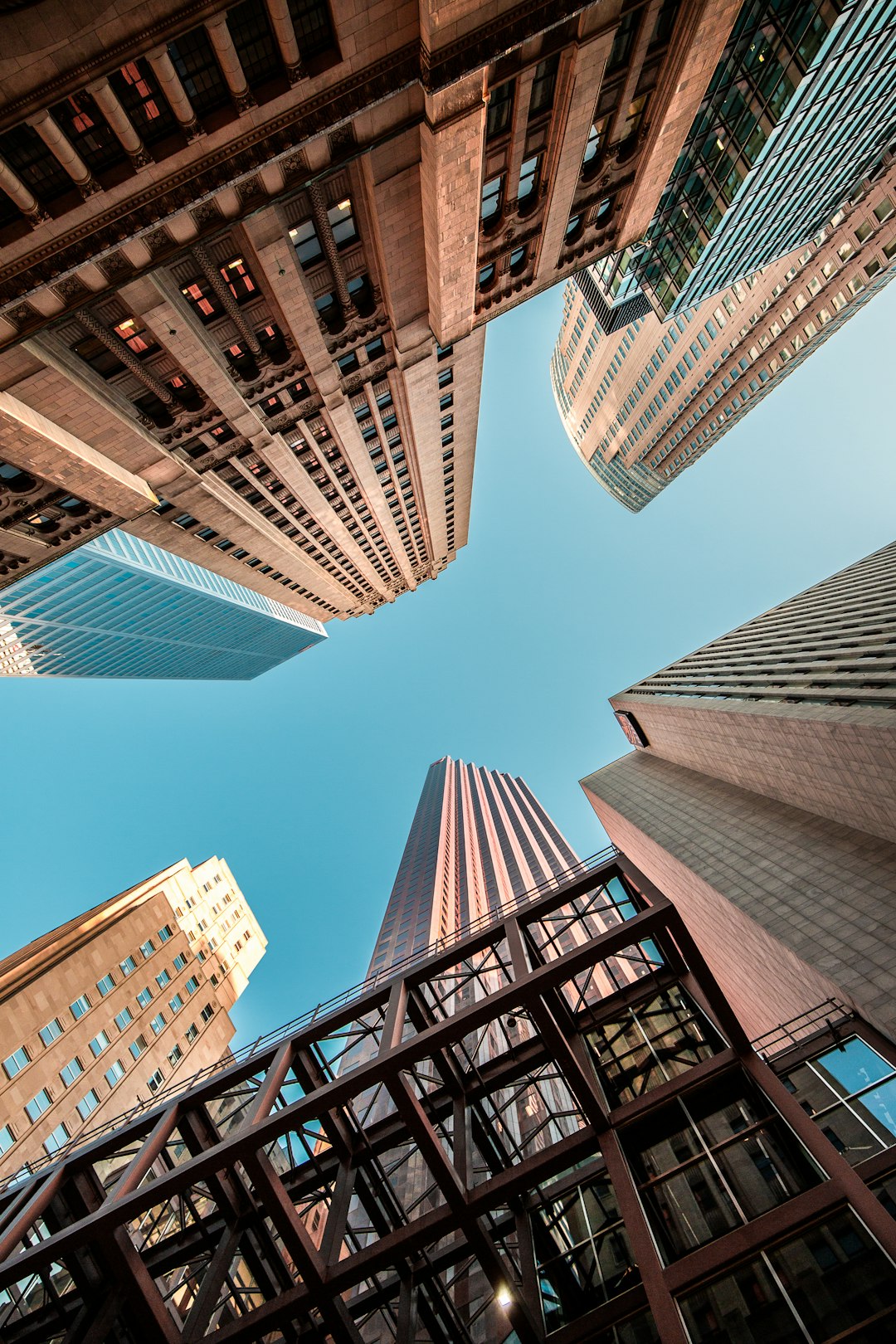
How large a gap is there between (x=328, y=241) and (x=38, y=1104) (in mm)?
47014

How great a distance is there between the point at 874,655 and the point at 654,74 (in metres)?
35.8

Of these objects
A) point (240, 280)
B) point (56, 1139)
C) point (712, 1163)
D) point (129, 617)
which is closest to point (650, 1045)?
point (712, 1163)

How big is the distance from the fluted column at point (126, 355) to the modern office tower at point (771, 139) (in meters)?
38.7

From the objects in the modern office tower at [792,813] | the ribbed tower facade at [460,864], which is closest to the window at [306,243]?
the modern office tower at [792,813]

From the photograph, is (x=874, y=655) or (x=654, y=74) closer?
(x=654, y=74)

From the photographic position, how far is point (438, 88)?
18234 millimetres

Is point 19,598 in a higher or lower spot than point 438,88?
higher

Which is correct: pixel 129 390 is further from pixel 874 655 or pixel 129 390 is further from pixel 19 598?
pixel 19 598

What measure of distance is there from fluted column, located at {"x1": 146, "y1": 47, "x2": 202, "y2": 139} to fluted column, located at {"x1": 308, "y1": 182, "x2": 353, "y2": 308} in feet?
16.5

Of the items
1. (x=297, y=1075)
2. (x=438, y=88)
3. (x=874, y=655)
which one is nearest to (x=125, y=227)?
(x=438, y=88)

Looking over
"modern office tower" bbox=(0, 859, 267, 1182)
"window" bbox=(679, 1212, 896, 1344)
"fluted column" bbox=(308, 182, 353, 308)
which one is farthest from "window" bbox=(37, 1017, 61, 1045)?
"fluted column" bbox=(308, 182, 353, 308)

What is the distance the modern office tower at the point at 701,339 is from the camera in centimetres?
8225

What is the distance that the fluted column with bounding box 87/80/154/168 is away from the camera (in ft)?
50.3

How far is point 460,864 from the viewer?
5108 inches
